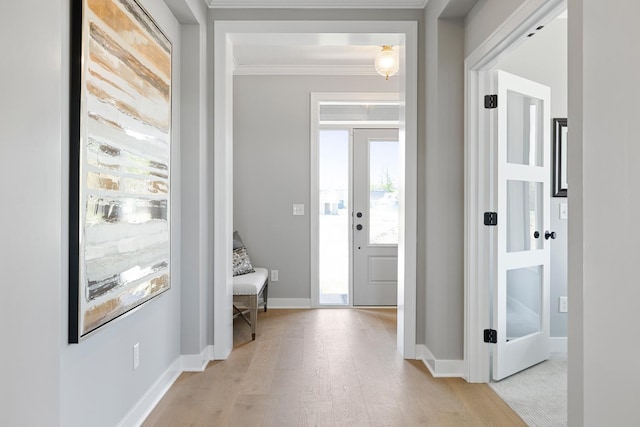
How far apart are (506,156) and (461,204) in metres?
0.41

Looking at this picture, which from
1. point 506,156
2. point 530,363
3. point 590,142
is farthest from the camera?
point 530,363

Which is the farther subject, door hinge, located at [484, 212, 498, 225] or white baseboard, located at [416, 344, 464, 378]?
white baseboard, located at [416, 344, 464, 378]

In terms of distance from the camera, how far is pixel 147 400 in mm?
2365

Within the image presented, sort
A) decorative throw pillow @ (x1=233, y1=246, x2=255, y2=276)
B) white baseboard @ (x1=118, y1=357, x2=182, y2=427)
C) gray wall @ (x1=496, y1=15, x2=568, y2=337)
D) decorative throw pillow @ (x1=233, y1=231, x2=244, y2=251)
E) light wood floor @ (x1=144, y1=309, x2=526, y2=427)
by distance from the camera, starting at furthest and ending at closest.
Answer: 1. decorative throw pillow @ (x1=233, y1=231, x2=244, y2=251)
2. decorative throw pillow @ (x1=233, y1=246, x2=255, y2=276)
3. gray wall @ (x1=496, y1=15, x2=568, y2=337)
4. light wood floor @ (x1=144, y1=309, x2=526, y2=427)
5. white baseboard @ (x1=118, y1=357, x2=182, y2=427)

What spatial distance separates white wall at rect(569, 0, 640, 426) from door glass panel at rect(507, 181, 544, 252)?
1.86 meters

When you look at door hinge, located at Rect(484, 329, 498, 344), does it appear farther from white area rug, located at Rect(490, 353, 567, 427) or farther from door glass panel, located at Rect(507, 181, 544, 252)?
door glass panel, located at Rect(507, 181, 544, 252)

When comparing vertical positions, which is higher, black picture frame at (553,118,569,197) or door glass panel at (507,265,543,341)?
black picture frame at (553,118,569,197)

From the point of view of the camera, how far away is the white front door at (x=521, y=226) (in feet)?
9.18

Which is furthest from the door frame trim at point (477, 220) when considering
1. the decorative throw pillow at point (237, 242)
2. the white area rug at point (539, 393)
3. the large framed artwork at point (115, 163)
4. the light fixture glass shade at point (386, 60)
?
the decorative throw pillow at point (237, 242)

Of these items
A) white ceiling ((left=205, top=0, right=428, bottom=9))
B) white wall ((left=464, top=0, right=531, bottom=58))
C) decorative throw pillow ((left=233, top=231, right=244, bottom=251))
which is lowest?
decorative throw pillow ((left=233, top=231, right=244, bottom=251))

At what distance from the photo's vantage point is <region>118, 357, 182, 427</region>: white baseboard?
2170 mm

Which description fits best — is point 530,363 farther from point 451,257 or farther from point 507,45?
point 507,45

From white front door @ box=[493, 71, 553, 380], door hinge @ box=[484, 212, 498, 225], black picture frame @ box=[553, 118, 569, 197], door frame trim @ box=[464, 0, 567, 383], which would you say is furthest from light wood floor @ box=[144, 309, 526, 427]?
black picture frame @ box=[553, 118, 569, 197]

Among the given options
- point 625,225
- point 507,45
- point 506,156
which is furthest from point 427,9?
point 625,225
